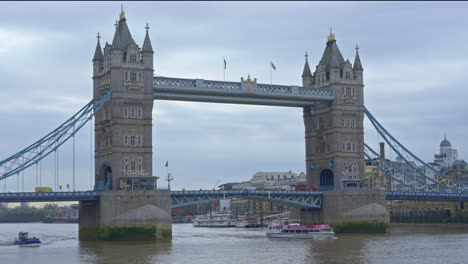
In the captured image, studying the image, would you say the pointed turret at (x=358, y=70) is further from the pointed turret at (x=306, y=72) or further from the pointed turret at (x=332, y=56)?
the pointed turret at (x=306, y=72)

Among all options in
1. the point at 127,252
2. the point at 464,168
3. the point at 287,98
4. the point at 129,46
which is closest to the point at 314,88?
the point at 287,98

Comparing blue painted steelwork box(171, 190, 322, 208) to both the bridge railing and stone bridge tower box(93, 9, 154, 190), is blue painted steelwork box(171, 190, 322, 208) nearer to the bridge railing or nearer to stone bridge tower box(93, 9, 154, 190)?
stone bridge tower box(93, 9, 154, 190)

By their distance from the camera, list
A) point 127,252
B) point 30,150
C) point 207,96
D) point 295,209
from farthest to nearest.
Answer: point 295,209 → point 207,96 → point 30,150 → point 127,252

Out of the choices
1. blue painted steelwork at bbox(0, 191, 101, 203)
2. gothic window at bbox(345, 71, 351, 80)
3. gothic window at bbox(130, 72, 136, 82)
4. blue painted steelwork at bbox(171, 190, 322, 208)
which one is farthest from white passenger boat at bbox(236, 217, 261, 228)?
blue painted steelwork at bbox(0, 191, 101, 203)

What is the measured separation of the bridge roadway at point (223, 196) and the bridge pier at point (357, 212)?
369 centimetres

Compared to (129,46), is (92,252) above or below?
below

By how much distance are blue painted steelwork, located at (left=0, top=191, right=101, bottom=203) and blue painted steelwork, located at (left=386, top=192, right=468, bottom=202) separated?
4824 cm

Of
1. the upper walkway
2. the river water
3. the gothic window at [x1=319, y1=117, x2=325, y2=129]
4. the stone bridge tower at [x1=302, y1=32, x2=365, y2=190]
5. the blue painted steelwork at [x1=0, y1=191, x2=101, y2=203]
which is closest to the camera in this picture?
the river water

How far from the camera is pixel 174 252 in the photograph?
86.0 meters

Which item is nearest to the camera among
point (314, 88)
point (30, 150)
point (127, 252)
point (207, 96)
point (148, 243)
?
point (127, 252)

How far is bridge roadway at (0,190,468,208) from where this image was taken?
100m

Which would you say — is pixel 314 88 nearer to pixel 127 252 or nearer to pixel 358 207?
pixel 358 207

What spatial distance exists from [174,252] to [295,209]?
2098 inches

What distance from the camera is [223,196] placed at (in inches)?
4429
